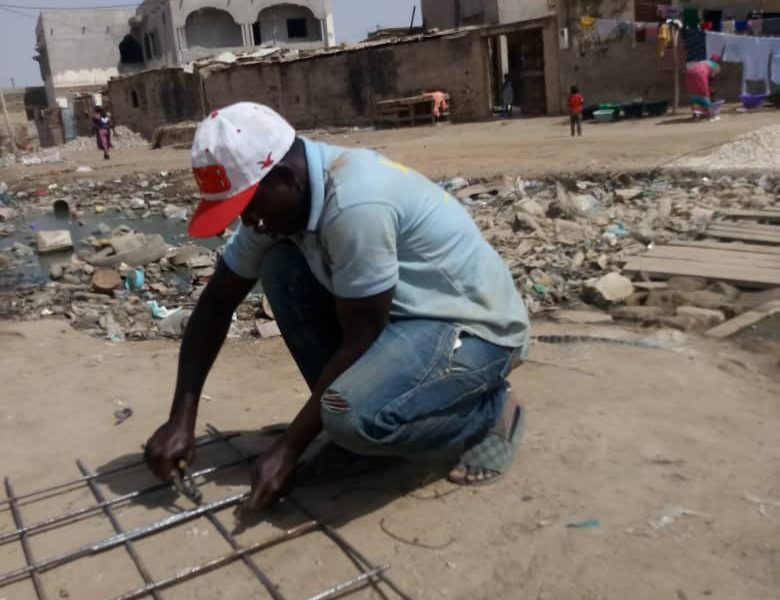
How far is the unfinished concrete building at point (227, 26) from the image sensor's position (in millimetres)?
34469

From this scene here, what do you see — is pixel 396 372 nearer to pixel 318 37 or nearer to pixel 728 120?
pixel 728 120

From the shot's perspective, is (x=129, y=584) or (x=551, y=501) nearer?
(x=129, y=584)

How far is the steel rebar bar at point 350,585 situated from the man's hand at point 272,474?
32 centimetres

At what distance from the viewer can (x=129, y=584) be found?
1988mm

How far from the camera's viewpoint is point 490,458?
229cm

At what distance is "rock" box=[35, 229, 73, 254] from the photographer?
9008mm

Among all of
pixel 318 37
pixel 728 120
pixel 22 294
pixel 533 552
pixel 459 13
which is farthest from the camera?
pixel 318 37

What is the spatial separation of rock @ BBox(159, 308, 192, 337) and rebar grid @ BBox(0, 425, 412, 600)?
2330 mm

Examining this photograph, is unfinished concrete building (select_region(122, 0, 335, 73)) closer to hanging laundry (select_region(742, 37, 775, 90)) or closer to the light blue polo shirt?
hanging laundry (select_region(742, 37, 775, 90))

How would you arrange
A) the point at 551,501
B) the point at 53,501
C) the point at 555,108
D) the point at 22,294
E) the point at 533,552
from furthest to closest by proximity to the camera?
the point at 555,108
the point at 22,294
the point at 53,501
the point at 551,501
the point at 533,552

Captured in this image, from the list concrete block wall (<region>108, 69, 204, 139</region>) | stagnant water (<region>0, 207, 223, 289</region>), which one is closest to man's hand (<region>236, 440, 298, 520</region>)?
stagnant water (<region>0, 207, 223, 289</region>)

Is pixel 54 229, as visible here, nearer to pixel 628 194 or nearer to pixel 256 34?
pixel 628 194

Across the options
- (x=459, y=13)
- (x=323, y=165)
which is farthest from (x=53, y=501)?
(x=459, y=13)

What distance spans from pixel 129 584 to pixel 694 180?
22.7 ft
